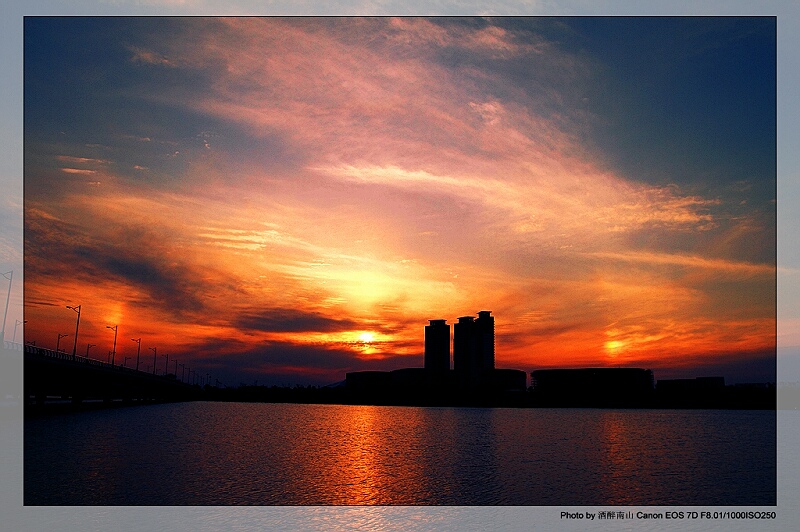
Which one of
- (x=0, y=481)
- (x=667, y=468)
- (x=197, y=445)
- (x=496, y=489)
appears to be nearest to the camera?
(x=496, y=489)

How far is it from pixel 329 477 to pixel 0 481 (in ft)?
84.1

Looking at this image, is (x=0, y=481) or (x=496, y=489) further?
(x=0, y=481)

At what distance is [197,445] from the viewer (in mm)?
74562

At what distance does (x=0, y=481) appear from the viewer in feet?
164

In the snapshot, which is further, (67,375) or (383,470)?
(67,375)

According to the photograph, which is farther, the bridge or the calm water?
the bridge

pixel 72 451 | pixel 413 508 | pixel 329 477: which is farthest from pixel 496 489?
pixel 72 451

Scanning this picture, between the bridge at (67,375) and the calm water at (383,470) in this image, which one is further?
the bridge at (67,375)

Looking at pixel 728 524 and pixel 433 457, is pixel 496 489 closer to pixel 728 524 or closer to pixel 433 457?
pixel 728 524

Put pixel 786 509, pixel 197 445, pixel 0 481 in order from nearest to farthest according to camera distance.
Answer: pixel 786 509
pixel 0 481
pixel 197 445

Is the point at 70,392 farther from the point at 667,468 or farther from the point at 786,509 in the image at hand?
the point at 786,509

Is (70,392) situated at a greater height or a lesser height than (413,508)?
lesser

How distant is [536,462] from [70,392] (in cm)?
14323


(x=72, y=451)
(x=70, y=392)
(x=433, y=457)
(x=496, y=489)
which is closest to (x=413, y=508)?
(x=496, y=489)
